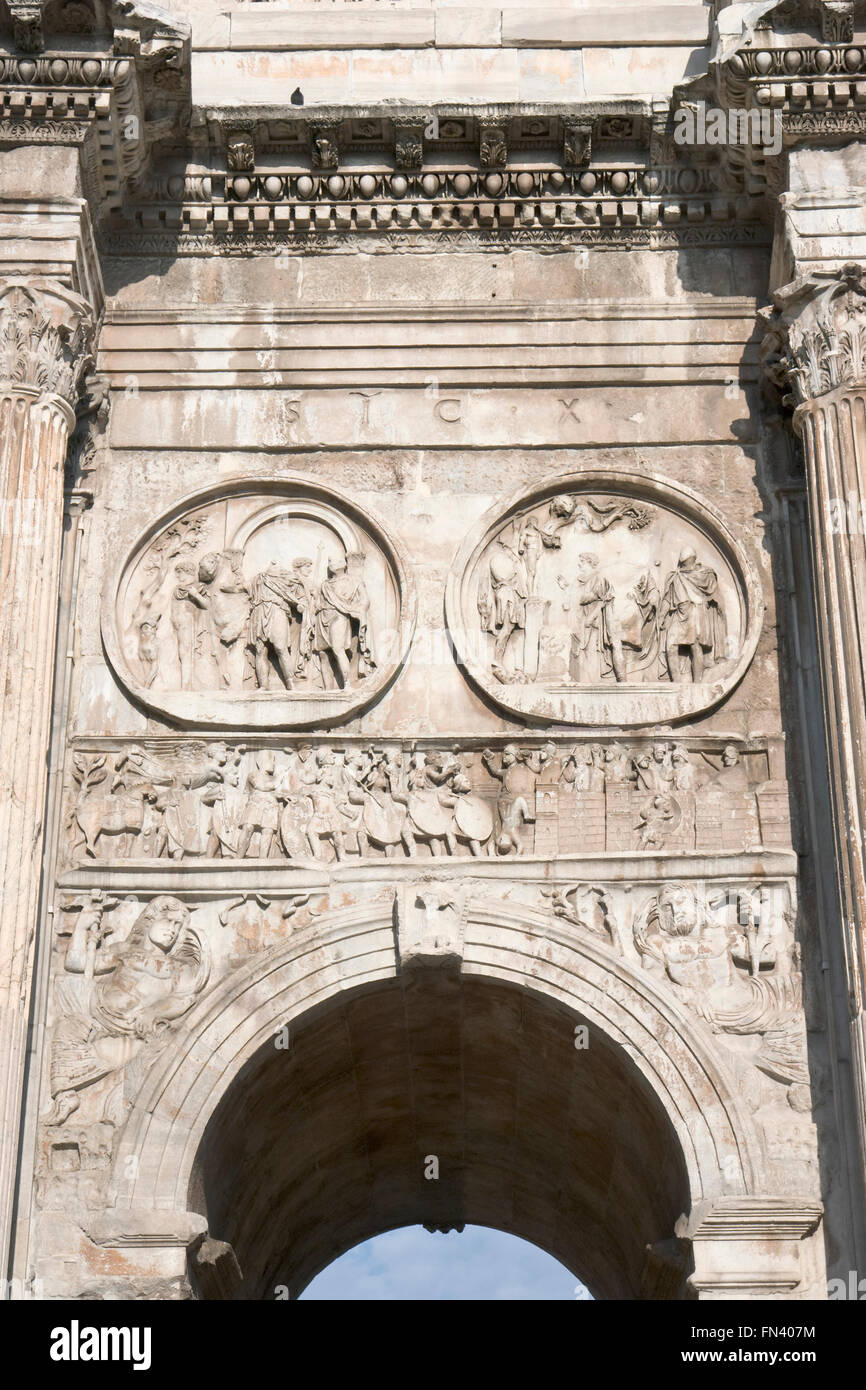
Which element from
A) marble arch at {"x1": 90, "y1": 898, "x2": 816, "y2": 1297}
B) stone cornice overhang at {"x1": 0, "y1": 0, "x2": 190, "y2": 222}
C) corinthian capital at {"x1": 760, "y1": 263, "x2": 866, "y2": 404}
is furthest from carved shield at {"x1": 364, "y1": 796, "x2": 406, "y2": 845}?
stone cornice overhang at {"x1": 0, "y1": 0, "x2": 190, "y2": 222}

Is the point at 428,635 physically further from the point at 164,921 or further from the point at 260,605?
the point at 164,921

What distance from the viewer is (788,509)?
14.6 m

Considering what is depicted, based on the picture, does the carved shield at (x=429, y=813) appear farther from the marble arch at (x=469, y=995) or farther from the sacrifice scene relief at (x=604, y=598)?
the sacrifice scene relief at (x=604, y=598)

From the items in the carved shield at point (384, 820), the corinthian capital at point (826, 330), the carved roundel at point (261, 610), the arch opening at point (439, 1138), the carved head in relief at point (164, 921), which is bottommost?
the arch opening at point (439, 1138)

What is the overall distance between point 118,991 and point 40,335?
14.4 ft

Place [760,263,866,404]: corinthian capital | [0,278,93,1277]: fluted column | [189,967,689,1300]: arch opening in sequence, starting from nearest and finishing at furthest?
1. [0,278,93,1277]: fluted column
2. [189,967,689,1300]: arch opening
3. [760,263,866,404]: corinthian capital

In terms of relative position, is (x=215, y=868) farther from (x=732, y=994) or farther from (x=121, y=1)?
(x=121, y=1)

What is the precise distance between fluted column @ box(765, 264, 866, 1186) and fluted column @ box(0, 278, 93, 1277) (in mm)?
4898

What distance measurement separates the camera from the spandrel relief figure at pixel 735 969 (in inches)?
513

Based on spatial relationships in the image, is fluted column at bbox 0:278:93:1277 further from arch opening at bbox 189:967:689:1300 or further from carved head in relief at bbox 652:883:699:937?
carved head in relief at bbox 652:883:699:937

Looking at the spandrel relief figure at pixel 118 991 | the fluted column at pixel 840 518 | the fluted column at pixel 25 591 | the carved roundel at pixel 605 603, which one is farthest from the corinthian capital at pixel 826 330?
the spandrel relief figure at pixel 118 991

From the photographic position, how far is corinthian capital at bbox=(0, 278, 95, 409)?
13.7 metres

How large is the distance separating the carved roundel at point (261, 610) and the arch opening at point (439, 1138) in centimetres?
215
